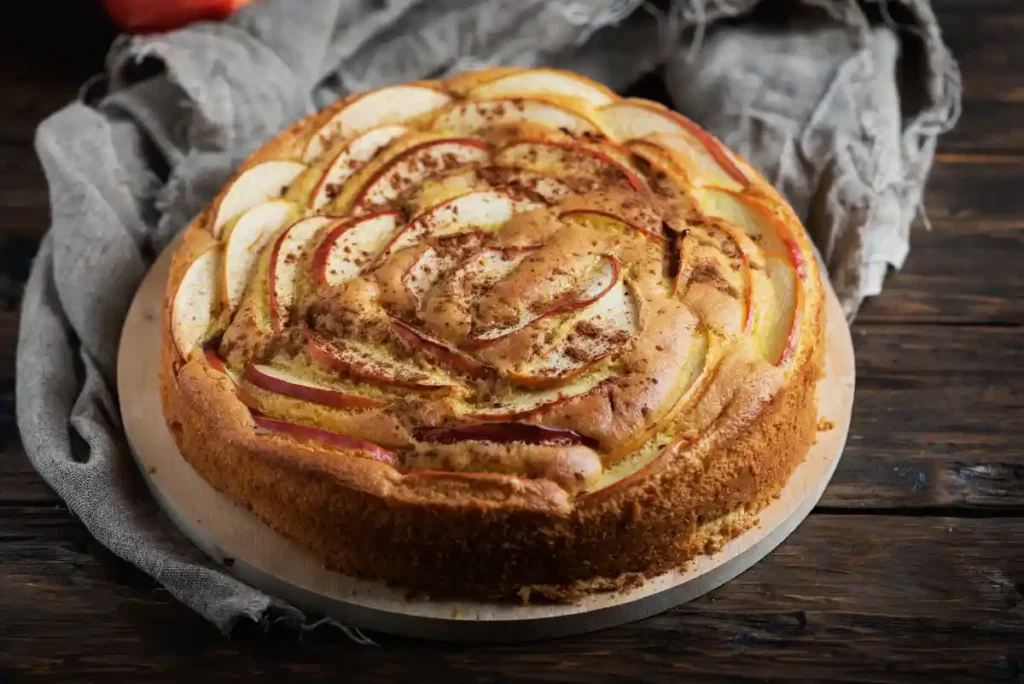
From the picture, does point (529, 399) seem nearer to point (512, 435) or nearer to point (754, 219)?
point (512, 435)

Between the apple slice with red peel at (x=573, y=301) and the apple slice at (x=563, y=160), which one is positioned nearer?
the apple slice with red peel at (x=573, y=301)

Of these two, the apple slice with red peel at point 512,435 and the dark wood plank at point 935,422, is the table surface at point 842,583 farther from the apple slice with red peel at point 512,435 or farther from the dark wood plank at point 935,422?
the apple slice with red peel at point 512,435

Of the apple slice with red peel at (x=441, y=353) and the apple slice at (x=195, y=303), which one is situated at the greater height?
the apple slice at (x=195, y=303)

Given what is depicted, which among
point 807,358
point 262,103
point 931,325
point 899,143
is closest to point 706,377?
point 807,358

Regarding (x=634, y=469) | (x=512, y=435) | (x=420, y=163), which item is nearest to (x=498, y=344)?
(x=512, y=435)

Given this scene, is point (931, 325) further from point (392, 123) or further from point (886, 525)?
point (392, 123)

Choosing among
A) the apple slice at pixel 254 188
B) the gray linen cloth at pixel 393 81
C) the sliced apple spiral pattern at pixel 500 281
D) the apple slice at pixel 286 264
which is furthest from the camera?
the gray linen cloth at pixel 393 81

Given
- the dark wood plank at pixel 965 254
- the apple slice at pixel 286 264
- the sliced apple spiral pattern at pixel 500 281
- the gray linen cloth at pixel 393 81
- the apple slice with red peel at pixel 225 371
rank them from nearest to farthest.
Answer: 1. the sliced apple spiral pattern at pixel 500 281
2. the apple slice with red peel at pixel 225 371
3. the apple slice at pixel 286 264
4. the gray linen cloth at pixel 393 81
5. the dark wood plank at pixel 965 254

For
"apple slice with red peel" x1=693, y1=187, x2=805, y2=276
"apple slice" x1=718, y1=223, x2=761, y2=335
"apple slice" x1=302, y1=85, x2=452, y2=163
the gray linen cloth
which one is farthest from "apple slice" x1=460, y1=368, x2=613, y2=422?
"apple slice" x1=302, y1=85, x2=452, y2=163

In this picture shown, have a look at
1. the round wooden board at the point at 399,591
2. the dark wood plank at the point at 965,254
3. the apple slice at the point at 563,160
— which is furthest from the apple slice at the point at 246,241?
the dark wood plank at the point at 965,254
